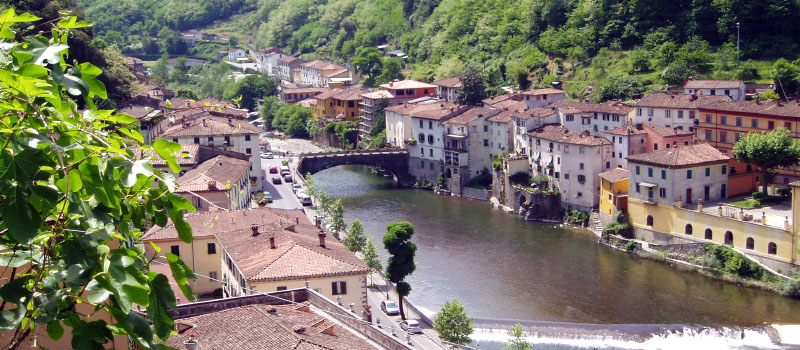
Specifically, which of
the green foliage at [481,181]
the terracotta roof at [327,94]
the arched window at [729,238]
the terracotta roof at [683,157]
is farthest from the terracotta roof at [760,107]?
the terracotta roof at [327,94]

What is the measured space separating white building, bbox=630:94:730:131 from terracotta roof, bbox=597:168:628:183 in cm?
605

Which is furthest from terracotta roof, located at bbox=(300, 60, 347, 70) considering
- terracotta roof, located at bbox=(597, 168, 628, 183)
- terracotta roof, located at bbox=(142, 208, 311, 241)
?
terracotta roof, located at bbox=(142, 208, 311, 241)

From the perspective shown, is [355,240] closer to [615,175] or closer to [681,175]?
[681,175]

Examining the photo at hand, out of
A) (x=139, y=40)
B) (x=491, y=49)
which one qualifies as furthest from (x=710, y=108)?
(x=139, y=40)

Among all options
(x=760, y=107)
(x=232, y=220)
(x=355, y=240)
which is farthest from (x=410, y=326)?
(x=760, y=107)

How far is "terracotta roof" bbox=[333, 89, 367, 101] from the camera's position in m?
78.0

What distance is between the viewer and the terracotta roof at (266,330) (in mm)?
15359

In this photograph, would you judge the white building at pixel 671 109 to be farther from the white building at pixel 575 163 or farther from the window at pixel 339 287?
the window at pixel 339 287

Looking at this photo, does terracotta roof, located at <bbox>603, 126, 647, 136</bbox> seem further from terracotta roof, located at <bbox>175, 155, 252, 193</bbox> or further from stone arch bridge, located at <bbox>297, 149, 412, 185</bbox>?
terracotta roof, located at <bbox>175, 155, 252, 193</bbox>

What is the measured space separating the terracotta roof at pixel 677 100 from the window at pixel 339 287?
101 ft

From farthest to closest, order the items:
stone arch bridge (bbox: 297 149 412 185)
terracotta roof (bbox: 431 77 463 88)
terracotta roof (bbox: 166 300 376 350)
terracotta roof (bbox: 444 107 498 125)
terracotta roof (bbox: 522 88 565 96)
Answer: terracotta roof (bbox: 431 77 463 88)
stone arch bridge (bbox: 297 149 412 185)
terracotta roof (bbox: 444 107 498 125)
terracotta roof (bbox: 522 88 565 96)
terracotta roof (bbox: 166 300 376 350)

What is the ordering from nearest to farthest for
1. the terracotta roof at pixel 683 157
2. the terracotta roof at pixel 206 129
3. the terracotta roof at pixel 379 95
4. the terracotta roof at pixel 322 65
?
the terracotta roof at pixel 683 157
the terracotta roof at pixel 206 129
the terracotta roof at pixel 379 95
the terracotta roof at pixel 322 65

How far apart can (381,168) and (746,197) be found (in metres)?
28.7

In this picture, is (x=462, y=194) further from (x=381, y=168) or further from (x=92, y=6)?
(x=92, y=6)
